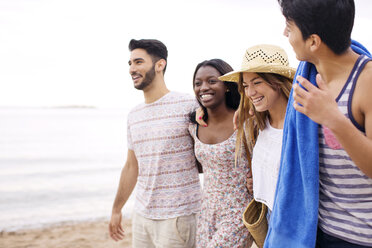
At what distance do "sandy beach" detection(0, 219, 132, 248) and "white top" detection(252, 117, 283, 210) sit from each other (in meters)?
3.94

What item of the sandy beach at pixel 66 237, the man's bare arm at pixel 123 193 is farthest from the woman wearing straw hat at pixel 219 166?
the sandy beach at pixel 66 237

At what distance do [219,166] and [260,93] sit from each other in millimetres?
735

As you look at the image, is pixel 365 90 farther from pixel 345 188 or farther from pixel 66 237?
pixel 66 237

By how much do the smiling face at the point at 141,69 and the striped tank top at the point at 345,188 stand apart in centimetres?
223

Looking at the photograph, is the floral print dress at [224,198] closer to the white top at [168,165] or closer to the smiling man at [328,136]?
the white top at [168,165]

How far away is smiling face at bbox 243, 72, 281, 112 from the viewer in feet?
7.81

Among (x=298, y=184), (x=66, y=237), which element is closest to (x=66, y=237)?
(x=66, y=237)

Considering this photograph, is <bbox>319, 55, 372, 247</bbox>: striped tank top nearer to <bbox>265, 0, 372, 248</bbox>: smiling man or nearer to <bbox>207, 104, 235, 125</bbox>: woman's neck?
<bbox>265, 0, 372, 248</bbox>: smiling man

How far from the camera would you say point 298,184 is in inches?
70.1

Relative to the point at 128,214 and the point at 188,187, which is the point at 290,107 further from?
the point at 128,214

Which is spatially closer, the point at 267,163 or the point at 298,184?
the point at 298,184

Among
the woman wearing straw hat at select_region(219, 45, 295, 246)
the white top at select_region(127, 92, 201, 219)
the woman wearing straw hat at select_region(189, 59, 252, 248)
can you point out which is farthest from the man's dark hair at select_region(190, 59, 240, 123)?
the woman wearing straw hat at select_region(219, 45, 295, 246)

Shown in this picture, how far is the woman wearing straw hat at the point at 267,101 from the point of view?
2.35 metres

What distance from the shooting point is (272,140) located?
7.89 feet
